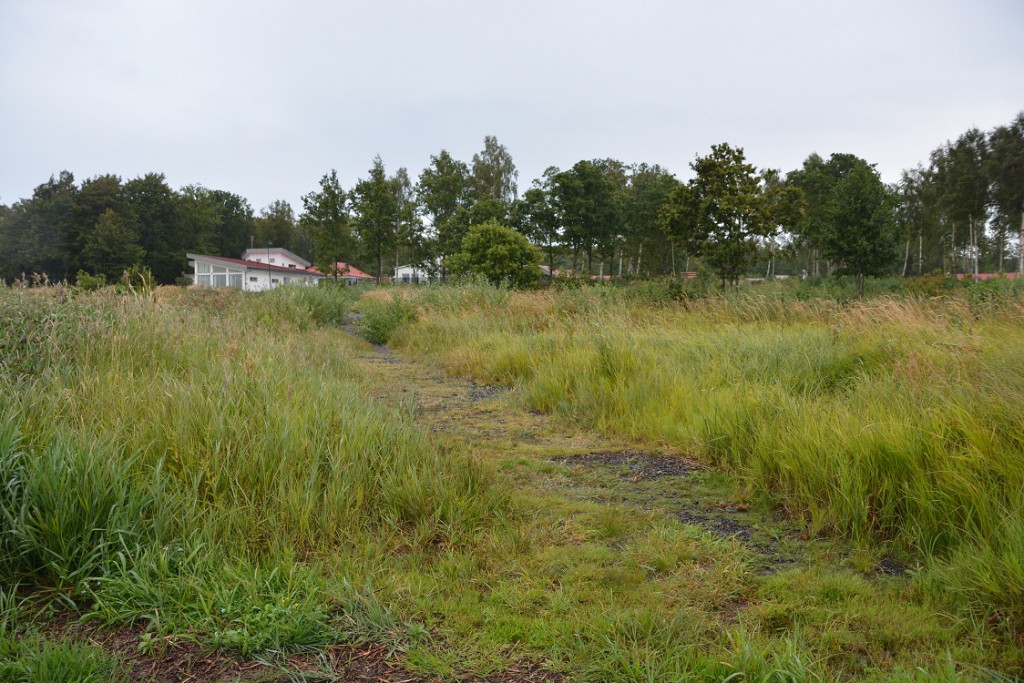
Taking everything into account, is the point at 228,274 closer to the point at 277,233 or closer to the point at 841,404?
the point at 277,233

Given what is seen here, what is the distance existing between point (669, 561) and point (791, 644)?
79cm

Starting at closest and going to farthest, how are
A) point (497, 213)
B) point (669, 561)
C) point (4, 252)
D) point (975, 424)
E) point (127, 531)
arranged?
1. point (127, 531)
2. point (669, 561)
3. point (975, 424)
4. point (497, 213)
5. point (4, 252)

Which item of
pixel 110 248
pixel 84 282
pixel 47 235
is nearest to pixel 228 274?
pixel 110 248

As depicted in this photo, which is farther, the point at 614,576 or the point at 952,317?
the point at 952,317

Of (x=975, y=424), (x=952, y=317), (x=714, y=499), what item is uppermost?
(x=952, y=317)

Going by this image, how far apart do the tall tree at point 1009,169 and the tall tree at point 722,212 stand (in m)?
22.4

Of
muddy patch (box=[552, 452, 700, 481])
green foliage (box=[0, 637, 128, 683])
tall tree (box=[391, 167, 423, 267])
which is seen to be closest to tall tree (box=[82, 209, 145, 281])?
tall tree (box=[391, 167, 423, 267])

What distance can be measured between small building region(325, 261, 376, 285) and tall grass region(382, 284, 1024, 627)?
108 ft

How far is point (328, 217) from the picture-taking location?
4150 centimetres

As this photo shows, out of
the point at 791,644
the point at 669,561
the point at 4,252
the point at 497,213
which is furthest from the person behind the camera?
the point at 4,252

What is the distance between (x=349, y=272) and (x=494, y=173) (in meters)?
15.0

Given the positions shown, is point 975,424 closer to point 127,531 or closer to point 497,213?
point 127,531

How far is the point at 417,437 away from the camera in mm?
3578

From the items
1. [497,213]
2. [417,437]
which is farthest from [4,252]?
[417,437]
